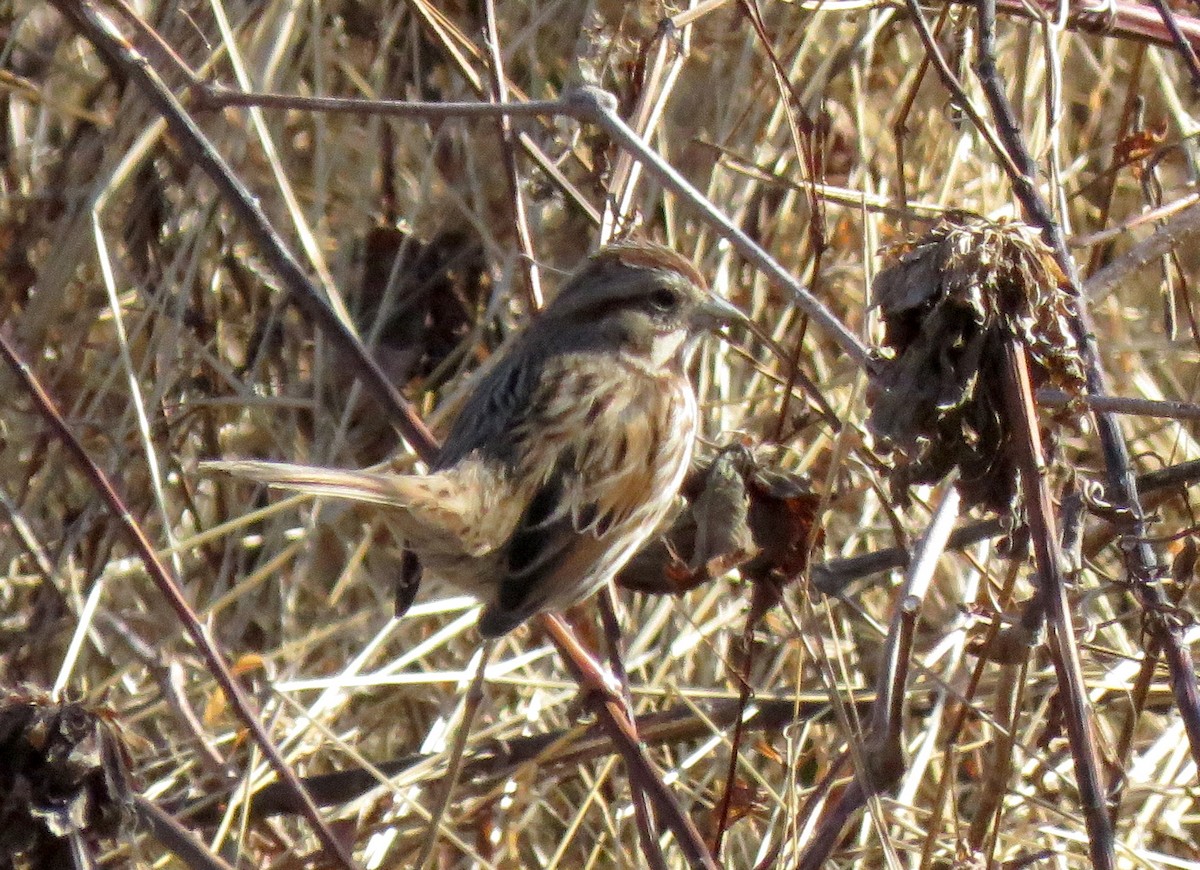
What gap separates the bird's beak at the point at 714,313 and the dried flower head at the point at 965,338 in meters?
1.23

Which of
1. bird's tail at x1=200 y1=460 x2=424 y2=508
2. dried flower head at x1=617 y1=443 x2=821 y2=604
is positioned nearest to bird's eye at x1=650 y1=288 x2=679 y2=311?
bird's tail at x1=200 y1=460 x2=424 y2=508

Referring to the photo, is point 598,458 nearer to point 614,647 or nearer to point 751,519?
point 614,647

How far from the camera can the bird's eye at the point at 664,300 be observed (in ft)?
9.39

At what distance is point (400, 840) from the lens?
3018mm

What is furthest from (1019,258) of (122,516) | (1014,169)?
(122,516)

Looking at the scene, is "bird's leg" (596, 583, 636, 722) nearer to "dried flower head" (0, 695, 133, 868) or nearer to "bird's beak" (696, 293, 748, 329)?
"bird's beak" (696, 293, 748, 329)

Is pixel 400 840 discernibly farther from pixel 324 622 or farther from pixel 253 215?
pixel 253 215

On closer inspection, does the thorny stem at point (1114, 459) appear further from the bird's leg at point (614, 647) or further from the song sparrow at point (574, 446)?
the song sparrow at point (574, 446)

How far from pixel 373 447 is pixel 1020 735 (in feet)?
4.77

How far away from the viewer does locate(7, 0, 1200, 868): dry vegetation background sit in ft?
10.3

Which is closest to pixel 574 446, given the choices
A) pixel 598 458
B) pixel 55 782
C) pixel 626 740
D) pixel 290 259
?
pixel 598 458

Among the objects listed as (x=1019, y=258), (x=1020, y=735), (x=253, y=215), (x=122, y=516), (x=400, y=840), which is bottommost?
(x=400, y=840)

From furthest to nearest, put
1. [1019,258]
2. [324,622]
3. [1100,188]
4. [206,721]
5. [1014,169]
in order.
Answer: [1100,188], [324,622], [206,721], [1014,169], [1019,258]

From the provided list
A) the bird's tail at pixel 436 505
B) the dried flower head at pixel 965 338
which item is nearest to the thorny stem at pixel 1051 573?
the dried flower head at pixel 965 338
